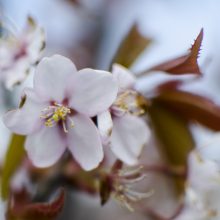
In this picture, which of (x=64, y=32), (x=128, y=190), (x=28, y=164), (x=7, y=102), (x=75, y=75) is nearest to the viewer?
(x=75, y=75)

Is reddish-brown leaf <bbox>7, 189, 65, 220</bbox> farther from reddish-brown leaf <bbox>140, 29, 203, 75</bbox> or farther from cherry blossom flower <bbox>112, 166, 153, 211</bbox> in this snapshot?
reddish-brown leaf <bbox>140, 29, 203, 75</bbox>

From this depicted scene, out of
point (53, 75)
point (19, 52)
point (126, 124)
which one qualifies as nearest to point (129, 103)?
point (126, 124)

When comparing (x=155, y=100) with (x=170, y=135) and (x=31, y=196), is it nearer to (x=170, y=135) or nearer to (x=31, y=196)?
(x=170, y=135)

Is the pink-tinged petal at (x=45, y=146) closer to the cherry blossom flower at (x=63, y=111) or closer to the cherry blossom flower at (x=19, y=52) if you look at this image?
the cherry blossom flower at (x=63, y=111)

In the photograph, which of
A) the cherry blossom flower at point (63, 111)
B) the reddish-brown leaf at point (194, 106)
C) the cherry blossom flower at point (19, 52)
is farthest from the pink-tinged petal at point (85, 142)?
the reddish-brown leaf at point (194, 106)

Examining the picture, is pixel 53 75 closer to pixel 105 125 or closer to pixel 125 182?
pixel 105 125

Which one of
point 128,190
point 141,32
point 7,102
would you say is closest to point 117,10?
point 7,102
